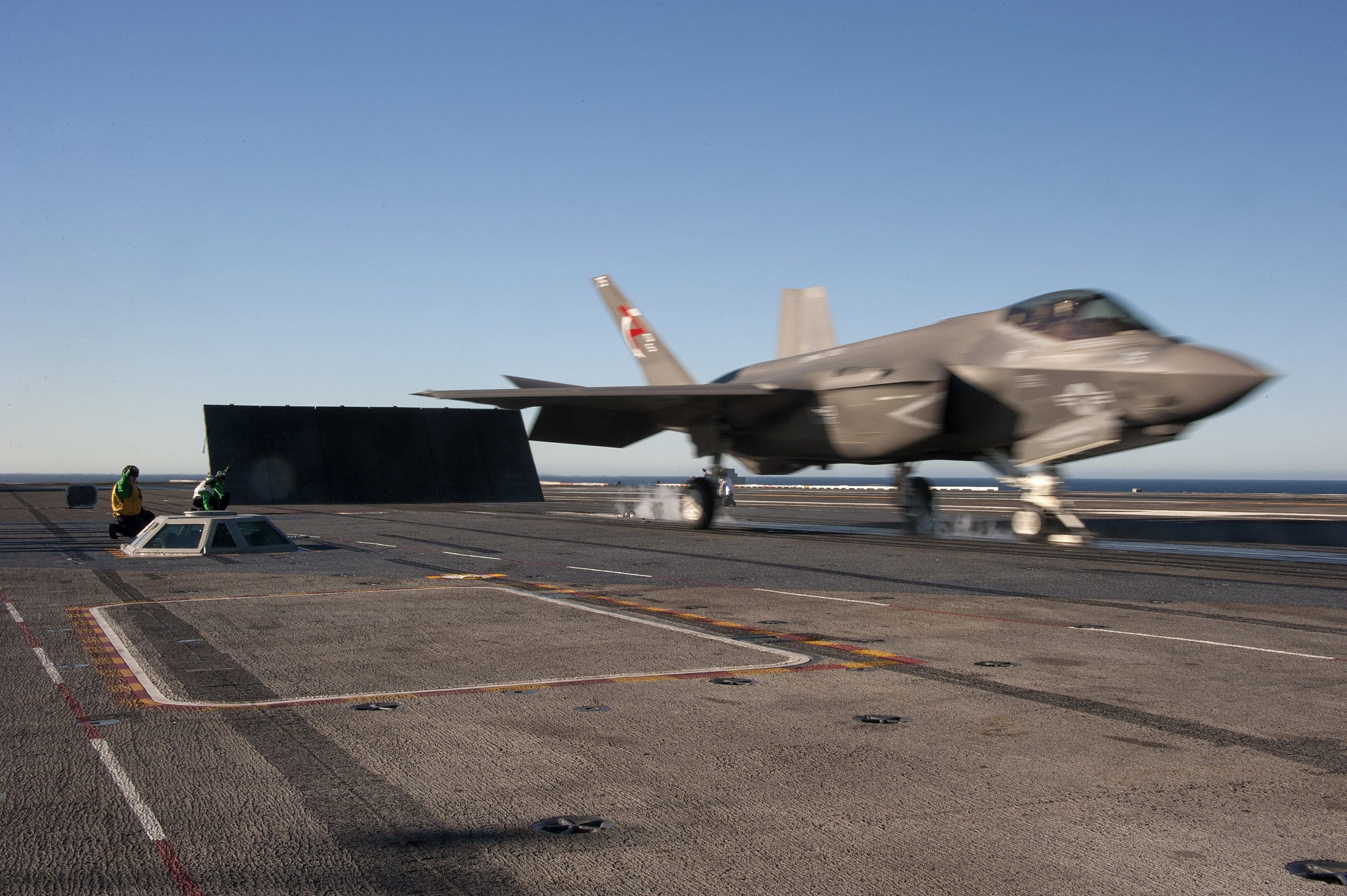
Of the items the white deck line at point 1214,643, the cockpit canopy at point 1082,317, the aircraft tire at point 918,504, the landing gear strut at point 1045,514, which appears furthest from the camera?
the aircraft tire at point 918,504

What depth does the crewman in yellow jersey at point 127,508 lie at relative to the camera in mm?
22953

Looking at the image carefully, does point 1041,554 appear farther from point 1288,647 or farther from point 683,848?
point 683,848

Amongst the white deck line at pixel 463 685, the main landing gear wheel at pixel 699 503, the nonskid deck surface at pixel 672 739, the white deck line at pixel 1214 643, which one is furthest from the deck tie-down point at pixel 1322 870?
the main landing gear wheel at pixel 699 503

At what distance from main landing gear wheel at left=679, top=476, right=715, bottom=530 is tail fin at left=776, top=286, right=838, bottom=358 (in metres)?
4.73

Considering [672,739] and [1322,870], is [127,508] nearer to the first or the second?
[672,739]

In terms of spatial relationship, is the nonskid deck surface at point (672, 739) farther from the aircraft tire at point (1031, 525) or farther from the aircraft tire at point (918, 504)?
the aircraft tire at point (918, 504)

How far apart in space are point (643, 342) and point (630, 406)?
6221 mm

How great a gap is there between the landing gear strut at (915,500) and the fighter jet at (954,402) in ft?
0.12

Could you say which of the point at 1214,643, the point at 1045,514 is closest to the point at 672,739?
the point at 1214,643

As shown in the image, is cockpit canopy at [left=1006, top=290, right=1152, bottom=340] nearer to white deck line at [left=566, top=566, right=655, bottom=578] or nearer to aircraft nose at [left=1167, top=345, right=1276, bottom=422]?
aircraft nose at [left=1167, top=345, right=1276, bottom=422]

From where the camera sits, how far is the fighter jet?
19.0 meters

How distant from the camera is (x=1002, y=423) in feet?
69.6

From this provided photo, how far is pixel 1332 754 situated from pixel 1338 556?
1651 cm

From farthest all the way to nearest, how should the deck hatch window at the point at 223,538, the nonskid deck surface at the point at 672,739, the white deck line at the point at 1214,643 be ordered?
the deck hatch window at the point at 223,538 < the white deck line at the point at 1214,643 < the nonskid deck surface at the point at 672,739
